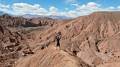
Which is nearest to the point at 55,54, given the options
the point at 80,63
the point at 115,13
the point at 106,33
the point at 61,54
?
the point at 61,54

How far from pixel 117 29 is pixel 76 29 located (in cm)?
1647

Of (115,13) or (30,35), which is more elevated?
(115,13)

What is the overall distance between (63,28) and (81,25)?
8.49 metres

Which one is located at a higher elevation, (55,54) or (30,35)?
(55,54)

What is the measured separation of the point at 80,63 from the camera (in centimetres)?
3059

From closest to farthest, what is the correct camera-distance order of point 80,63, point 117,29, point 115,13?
point 80,63
point 117,29
point 115,13

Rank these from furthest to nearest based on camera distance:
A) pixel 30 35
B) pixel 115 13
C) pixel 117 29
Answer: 1. pixel 30 35
2. pixel 115 13
3. pixel 117 29

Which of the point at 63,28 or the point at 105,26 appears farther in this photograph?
the point at 63,28

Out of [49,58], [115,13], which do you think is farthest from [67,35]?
[49,58]

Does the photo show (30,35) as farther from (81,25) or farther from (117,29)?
(117,29)

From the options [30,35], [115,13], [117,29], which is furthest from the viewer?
[30,35]

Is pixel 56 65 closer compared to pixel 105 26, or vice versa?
pixel 56 65

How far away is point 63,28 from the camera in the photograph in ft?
375

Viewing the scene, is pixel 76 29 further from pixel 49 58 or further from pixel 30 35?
pixel 49 58
